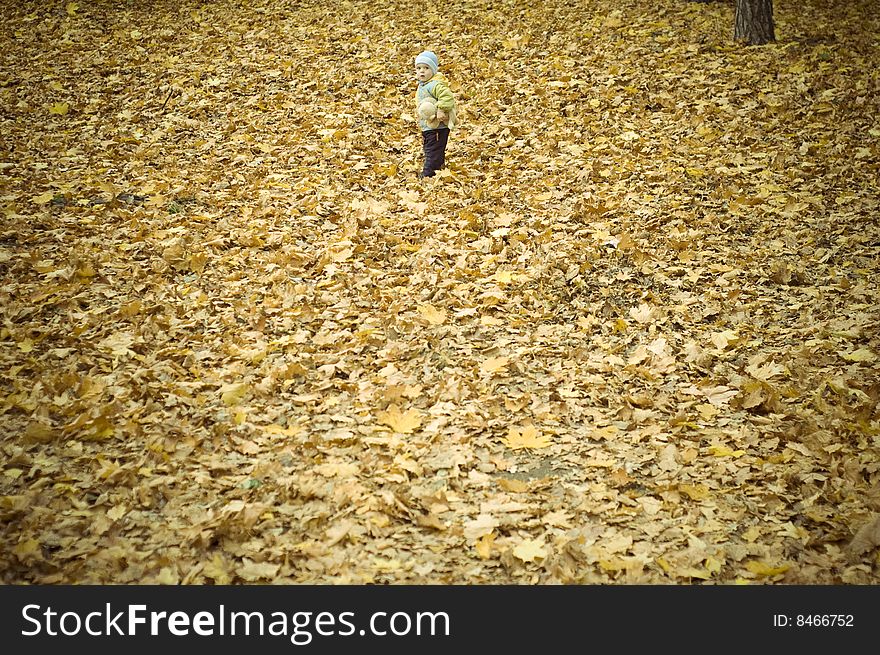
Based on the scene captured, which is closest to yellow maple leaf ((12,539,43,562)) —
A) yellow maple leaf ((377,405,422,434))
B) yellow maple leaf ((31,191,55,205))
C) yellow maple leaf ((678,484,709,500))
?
yellow maple leaf ((377,405,422,434))

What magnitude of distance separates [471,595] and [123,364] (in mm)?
3003

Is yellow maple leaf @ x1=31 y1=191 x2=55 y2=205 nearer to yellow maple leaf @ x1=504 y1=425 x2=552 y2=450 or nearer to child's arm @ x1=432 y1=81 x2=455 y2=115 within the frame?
child's arm @ x1=432 y1=81 x2=455 y2=115

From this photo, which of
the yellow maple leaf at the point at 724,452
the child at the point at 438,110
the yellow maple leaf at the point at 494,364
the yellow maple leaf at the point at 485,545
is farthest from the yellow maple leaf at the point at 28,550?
the child at the point at 438,110

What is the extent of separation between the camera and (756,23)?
10625mm

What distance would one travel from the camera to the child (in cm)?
748

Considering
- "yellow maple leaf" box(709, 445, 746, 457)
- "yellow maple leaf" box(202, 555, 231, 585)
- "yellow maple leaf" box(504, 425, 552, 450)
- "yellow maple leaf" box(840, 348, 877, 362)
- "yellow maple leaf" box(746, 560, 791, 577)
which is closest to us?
"yellow maple leaf" box(202, 555, 231, 585)

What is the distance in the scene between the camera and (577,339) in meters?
5.41

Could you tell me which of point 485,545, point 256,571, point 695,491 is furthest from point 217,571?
point 695,491

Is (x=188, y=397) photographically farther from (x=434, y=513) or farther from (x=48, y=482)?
(x=434, y=513)

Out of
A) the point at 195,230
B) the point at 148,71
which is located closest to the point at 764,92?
the point at 195,230

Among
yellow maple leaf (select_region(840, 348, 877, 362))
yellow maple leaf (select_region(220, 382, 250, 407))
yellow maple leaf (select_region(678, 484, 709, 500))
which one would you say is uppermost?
yellow maple leaf (select_region(840, 348, 877, 362))

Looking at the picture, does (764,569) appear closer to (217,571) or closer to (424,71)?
(217,571)

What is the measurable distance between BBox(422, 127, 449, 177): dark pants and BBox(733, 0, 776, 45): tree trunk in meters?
5.93

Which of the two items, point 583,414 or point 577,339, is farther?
point 577,339
